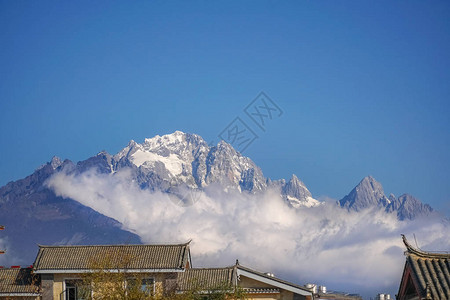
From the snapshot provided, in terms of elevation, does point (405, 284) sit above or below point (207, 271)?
below

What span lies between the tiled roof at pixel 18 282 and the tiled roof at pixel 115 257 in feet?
3.32

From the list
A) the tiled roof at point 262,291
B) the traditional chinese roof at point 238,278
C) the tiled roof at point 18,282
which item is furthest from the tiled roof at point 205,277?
the tiled roof at point 18,282

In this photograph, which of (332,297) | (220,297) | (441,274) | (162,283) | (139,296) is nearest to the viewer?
(441,274)

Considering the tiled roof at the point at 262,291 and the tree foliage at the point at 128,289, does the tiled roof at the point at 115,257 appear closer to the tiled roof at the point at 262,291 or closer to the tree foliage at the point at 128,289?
the tree foliage at the point at 128,289

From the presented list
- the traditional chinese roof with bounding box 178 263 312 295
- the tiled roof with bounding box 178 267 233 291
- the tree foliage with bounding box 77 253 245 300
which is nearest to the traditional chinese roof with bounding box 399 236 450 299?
the tree foliage with bounding box 77 253 245 300

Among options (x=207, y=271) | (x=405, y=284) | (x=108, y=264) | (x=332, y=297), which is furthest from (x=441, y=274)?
(x=332, y=297)

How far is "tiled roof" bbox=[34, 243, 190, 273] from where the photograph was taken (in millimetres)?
44656

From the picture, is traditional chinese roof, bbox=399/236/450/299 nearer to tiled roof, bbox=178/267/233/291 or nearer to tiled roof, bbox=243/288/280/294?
tiled roof, bbox=178/267/233/291

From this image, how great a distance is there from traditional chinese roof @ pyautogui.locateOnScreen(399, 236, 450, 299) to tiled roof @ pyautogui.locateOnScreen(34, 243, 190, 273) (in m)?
21.8

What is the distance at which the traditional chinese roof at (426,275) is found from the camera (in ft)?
75.7

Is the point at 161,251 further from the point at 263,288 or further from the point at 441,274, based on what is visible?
the point at 441,274

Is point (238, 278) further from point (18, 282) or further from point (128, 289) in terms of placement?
point (18, 282)

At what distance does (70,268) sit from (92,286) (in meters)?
7.71

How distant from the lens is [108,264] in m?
38.8
